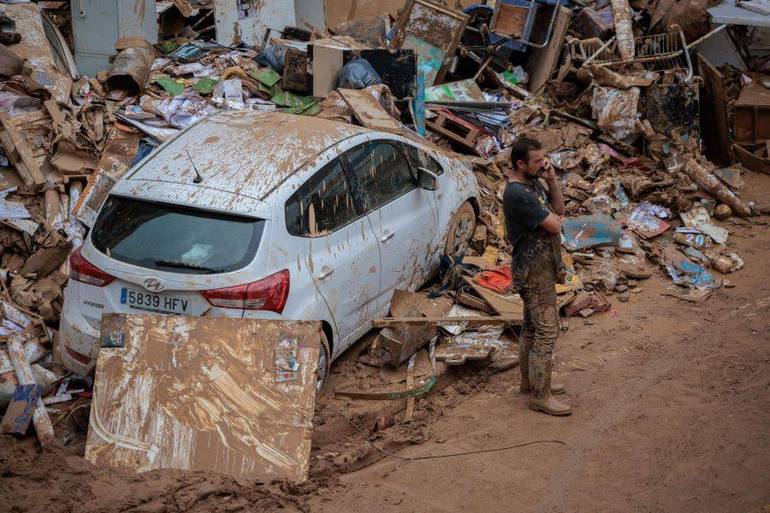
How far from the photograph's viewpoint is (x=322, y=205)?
19.5 feet

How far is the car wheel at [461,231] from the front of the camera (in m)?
7.64

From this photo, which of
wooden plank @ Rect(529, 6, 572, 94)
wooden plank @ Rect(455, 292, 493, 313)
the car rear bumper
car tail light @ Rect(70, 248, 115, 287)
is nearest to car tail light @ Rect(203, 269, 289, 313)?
car tail light @ Rect(70, 248, 115, 287)

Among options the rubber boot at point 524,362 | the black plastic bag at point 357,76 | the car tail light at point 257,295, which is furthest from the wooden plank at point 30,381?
the black plastic bag at point 357,76

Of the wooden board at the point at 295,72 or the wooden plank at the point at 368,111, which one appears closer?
the wooden plank at the point at 368,111

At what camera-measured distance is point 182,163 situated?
5.86 m

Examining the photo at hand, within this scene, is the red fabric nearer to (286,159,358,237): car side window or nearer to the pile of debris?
the pile of debris

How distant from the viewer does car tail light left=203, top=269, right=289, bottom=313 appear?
5223 millimetres

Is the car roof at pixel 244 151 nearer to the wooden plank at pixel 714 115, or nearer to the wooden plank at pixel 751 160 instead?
the wooden plank at pixel 714 115

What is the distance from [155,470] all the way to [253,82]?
7.03 m

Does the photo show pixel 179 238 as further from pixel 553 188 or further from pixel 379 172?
pixel 553 188

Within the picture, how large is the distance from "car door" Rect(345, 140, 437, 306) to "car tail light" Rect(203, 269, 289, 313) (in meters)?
1.24

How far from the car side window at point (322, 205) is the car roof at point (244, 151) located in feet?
0.54

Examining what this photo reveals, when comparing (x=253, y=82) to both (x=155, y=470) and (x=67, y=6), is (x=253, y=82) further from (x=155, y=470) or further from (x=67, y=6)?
(x=155, y=470)

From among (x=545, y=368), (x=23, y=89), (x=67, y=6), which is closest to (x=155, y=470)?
(x=545, y=368)
